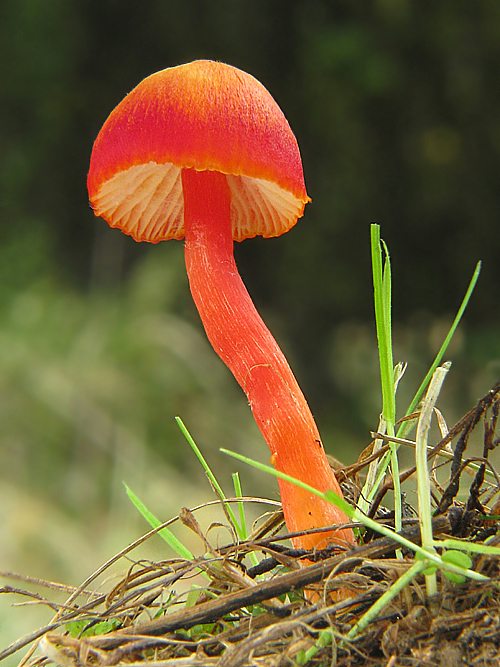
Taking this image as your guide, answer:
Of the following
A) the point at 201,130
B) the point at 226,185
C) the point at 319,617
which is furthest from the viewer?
the point at 226,185

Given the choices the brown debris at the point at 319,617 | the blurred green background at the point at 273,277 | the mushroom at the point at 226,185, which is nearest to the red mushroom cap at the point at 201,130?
the mushroom at the point at 226,185

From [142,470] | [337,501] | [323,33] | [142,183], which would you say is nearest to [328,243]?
[323,33]

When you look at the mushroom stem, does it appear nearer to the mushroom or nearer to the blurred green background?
the mushroom

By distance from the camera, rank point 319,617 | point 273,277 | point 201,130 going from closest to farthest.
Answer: point 319,617
point 201,130
point 273,277

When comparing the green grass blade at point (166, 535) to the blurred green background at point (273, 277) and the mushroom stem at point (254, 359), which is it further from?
the blurred green background at point (273, 277)

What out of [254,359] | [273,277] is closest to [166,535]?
[254,359]

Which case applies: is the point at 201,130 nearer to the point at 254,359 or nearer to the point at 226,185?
the point at 226,185
